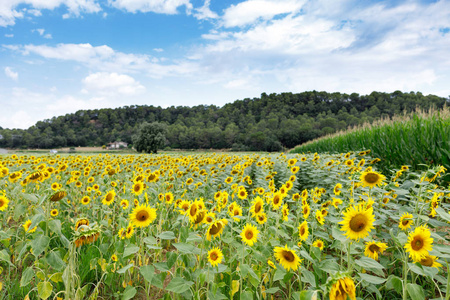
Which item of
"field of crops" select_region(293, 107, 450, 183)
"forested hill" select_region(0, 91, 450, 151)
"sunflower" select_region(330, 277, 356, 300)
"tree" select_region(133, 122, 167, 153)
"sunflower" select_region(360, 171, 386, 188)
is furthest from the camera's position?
"forested hill" select_region(0, 91, 450, 151)

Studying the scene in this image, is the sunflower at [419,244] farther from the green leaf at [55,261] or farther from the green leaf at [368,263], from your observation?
the green leaf at [55,261]

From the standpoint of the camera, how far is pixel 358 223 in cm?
123

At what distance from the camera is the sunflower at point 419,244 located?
4.05 feet

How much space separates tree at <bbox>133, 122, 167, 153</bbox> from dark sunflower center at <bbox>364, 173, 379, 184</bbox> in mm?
39094

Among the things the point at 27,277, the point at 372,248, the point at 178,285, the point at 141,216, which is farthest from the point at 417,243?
the point at 27,277

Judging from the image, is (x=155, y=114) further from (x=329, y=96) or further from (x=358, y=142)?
(x=358, y=142)

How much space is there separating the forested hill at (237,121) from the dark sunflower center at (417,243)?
4275 cm

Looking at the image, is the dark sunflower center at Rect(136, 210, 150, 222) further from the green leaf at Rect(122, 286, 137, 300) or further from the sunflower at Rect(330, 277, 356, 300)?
the sunflower at Rect(330, 277, 356, 300)

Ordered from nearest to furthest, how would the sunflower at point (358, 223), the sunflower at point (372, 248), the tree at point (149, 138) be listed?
the sunflower at point (358, 223), the sunflower at point (372, 248), the tree at point (149, 138)

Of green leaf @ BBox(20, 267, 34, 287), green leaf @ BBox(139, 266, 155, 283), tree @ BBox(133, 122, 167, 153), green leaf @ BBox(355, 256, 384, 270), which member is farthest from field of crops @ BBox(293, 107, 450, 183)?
tree @ BBox(133, 122, 167, 153)

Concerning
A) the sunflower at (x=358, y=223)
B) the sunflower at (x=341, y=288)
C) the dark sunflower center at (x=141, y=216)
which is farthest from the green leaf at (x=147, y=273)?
the sunflower at (x=358, y=223)

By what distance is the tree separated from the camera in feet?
132

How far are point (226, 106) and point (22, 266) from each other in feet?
215

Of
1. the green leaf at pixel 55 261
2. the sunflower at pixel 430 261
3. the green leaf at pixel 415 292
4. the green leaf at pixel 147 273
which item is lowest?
the sunflower at pixel 430 261
